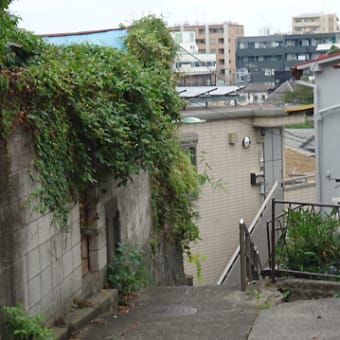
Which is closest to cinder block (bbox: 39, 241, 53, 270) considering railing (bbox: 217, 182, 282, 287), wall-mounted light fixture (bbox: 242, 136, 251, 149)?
railing (bbox: 217, 182, 282, 287)

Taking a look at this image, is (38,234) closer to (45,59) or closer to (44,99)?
(44,99)

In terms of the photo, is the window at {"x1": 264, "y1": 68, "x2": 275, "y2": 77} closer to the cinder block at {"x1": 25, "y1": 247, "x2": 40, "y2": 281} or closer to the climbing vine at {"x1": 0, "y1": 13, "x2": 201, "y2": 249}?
the climbing vine at {"x1": 0, "y1": 13, "x2": 201, "y2": 249}

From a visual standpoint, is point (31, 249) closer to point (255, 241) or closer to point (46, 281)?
point (46, 281)

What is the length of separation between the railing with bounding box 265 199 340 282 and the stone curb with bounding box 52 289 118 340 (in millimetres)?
2267

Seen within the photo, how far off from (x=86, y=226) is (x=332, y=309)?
10.1 feet

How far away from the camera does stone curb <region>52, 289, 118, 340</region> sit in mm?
7320

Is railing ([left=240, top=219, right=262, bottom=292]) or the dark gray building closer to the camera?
railing ([left=240, top=219, right=262, bottom=292])

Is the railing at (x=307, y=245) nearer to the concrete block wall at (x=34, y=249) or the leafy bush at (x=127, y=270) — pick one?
the leafy bush at (x=127, y=270)

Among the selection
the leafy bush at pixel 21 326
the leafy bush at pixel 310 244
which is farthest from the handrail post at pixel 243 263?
the leafy bush at pixel 21 326

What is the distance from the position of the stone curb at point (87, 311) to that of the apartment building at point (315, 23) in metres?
122

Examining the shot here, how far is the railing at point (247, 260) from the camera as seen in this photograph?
978 centimetres

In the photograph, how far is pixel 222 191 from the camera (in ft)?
64.6

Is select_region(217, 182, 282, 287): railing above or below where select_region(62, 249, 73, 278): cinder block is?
below

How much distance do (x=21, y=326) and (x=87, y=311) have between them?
→ 72.9 inches
